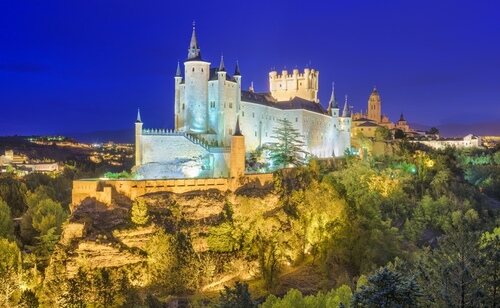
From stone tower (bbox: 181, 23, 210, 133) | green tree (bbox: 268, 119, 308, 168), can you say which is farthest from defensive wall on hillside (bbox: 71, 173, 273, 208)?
stone tower (bbox: 181, 23, 210, 133)

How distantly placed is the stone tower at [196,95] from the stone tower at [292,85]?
2415 centimetres

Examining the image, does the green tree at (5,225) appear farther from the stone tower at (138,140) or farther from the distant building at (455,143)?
the distant building at (455,143)

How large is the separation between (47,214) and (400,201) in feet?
130

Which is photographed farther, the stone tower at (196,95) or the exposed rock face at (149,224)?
the stone tower at (196,95)

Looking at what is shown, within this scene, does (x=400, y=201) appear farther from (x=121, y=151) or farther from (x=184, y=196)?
(x=121, y=151)

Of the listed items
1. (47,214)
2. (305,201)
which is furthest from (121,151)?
(305,201)

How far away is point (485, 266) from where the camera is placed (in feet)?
67.8

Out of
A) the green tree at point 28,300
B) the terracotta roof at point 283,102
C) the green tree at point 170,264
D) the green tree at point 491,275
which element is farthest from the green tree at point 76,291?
the terracotta roof at point 283,102

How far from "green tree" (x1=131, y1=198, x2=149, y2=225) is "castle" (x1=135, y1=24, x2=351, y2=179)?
6.50 metres

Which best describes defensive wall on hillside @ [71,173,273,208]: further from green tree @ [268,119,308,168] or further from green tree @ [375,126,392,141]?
green tree @ [375,126,392,141]

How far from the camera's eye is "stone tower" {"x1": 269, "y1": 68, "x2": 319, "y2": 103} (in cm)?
8125

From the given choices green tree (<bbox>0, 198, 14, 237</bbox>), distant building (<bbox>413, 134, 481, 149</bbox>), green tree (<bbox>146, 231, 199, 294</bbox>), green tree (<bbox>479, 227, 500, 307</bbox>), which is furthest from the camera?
distant building (<bbox>413, 134, 481, 149</bbox>)

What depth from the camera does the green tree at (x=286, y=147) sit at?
6122cm

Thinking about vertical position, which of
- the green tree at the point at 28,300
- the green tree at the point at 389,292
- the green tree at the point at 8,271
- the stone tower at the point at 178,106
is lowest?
the green tree at the point at 28,300
